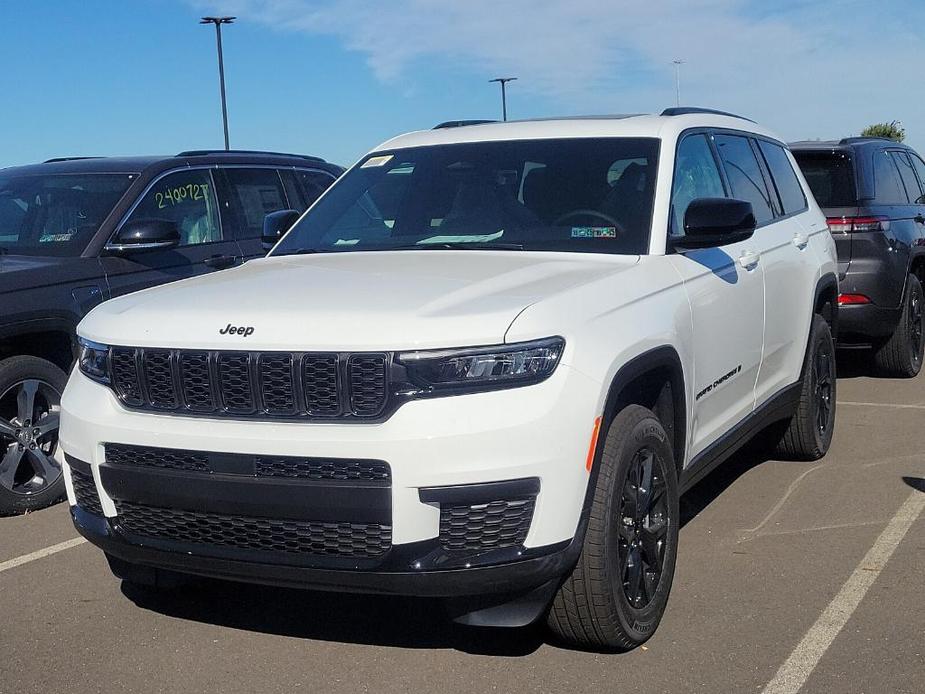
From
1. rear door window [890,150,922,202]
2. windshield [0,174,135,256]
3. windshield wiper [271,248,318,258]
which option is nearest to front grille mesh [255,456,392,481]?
windshield wiper [271,248,318,258]

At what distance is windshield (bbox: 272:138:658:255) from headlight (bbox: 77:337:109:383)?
1.32m

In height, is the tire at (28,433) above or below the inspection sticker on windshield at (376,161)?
below

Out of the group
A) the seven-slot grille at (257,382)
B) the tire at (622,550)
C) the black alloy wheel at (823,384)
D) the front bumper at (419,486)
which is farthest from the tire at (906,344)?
the seven-slot grille at (257,382)

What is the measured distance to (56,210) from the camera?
685 centimetres

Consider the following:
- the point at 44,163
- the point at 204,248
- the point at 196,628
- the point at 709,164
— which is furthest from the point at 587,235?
the point at 44,163

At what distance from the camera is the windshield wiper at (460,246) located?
4.71 m

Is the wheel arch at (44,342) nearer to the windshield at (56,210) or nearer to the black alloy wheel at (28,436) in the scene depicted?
the black alloy wheel at (28,436)

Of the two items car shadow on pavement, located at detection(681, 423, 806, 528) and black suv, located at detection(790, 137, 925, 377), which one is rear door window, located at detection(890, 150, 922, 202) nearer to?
black suv, located at detection(790, 137, 925, 377)

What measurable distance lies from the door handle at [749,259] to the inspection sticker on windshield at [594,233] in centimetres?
85

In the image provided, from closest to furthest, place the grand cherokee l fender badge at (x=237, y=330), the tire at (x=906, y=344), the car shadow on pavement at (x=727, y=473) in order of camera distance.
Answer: the grand cherokee l fender badge at (x=237, y=330) → the car shadow on pavement at (x=727, y=473) → the tire at (x=906, y=344)

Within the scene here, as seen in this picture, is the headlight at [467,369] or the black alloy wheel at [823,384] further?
the black alloy wheel at [823,384]

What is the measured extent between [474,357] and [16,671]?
76.2 inches

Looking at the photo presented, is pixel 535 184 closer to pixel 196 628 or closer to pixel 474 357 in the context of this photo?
pixel 474 357

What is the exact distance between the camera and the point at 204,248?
7.20 meters
